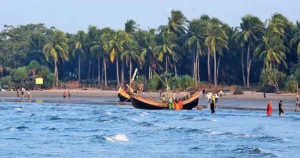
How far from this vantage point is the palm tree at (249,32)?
9481 cm

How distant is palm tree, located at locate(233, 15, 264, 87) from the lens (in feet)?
311

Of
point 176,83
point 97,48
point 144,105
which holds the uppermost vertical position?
point 97,48

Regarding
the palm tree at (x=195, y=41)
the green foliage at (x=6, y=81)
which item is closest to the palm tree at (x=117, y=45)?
the palm tree at (x=195, y=41)

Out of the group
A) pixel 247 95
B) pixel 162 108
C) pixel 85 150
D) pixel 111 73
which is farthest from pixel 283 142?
pixel 111 73

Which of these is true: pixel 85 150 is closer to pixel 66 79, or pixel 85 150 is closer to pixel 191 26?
pixel 191 26

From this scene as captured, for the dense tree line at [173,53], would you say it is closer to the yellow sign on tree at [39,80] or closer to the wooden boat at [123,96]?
the yellow sign on tree at [39,80]

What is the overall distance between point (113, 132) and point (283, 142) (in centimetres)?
1102

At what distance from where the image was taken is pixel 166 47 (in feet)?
334

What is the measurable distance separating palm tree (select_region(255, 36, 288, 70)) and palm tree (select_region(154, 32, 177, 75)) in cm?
1493

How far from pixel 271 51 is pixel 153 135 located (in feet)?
170

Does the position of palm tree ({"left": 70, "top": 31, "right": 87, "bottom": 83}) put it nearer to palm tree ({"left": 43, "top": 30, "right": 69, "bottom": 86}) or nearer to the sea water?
palm tree ({"left": 43, "top": 30, "right": 69, "bottom": 86})

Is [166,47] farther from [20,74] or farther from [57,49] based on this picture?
[20,74]

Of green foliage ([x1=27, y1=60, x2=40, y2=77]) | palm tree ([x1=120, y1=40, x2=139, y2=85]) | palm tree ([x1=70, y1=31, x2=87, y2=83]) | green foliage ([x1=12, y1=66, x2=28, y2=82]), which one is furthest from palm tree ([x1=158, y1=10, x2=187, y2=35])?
green foliage ([x1=12, y1=66, x2=28, y2=82])

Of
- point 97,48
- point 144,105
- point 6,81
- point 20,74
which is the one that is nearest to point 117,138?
point 144,105
